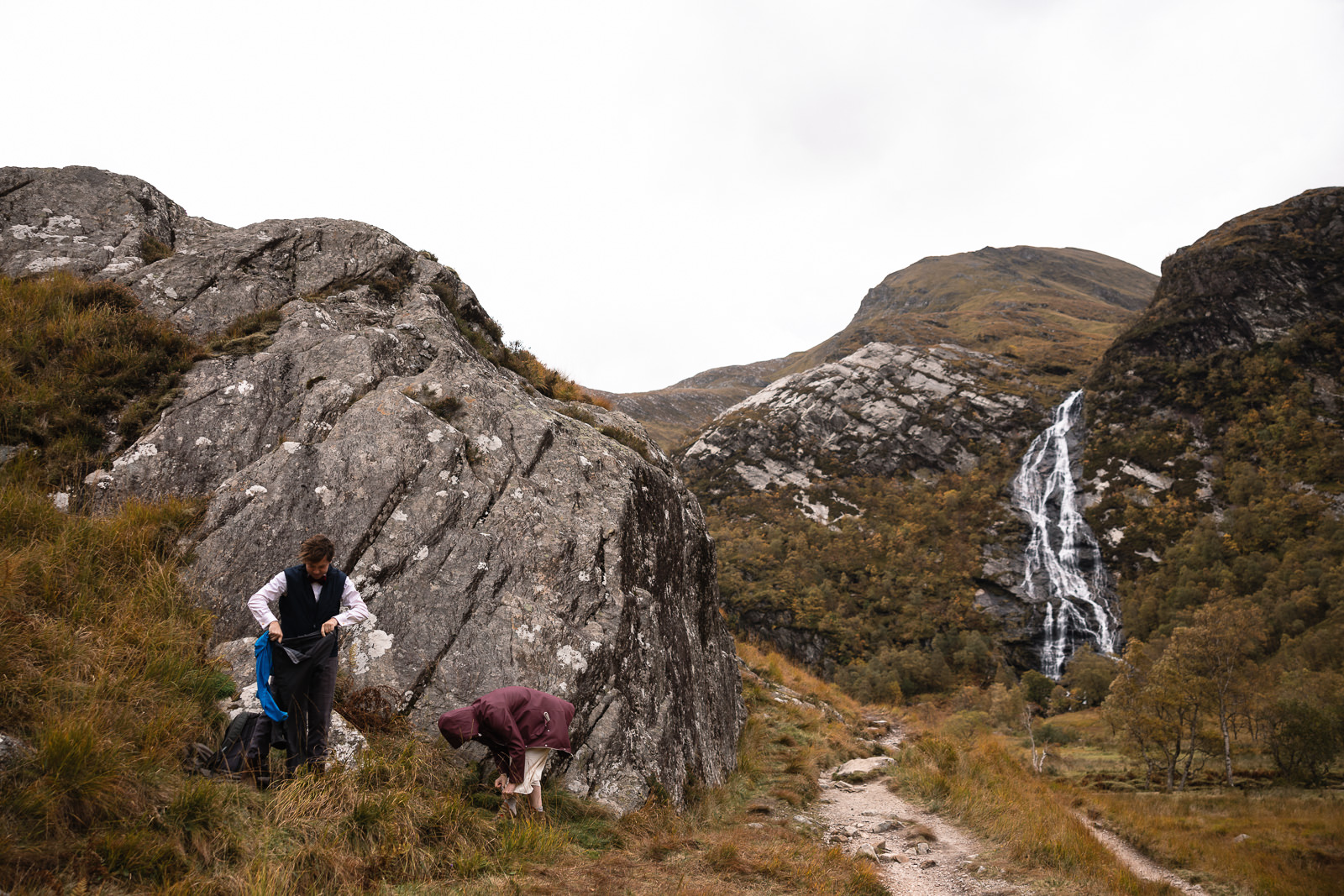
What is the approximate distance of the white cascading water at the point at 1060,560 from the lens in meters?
51.2

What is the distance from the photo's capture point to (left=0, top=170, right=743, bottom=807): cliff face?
8.07m

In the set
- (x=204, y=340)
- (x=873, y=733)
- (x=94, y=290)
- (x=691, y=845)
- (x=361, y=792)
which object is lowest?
(x=873, y=733)

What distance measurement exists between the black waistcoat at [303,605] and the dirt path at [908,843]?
7.55 metres

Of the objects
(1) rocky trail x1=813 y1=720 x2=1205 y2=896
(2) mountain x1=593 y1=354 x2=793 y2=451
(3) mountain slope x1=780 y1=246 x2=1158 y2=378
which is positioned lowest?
(1) rocky trail x1=813 y1=720 x2=1205 y2=896

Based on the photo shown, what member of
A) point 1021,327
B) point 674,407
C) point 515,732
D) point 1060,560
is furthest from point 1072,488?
point 674,407

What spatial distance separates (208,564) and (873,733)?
23.7m

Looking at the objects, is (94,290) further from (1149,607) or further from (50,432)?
(1149,607)

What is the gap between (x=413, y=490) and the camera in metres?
9.30

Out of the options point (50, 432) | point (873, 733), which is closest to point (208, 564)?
point (50, 432)

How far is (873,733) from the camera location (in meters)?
23.8

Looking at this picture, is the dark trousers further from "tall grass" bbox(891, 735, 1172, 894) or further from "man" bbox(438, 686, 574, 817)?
"tall grass" bbox(891, 735, 1172, 894)

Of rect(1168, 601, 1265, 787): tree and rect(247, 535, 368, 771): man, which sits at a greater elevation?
rect(247, 535, 368, 771): man

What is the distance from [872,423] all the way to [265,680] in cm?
8902

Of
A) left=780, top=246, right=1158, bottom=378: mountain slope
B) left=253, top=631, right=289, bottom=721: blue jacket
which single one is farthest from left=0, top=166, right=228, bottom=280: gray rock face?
left=780, top=246, right=1158, bottom=378: mountain slope
